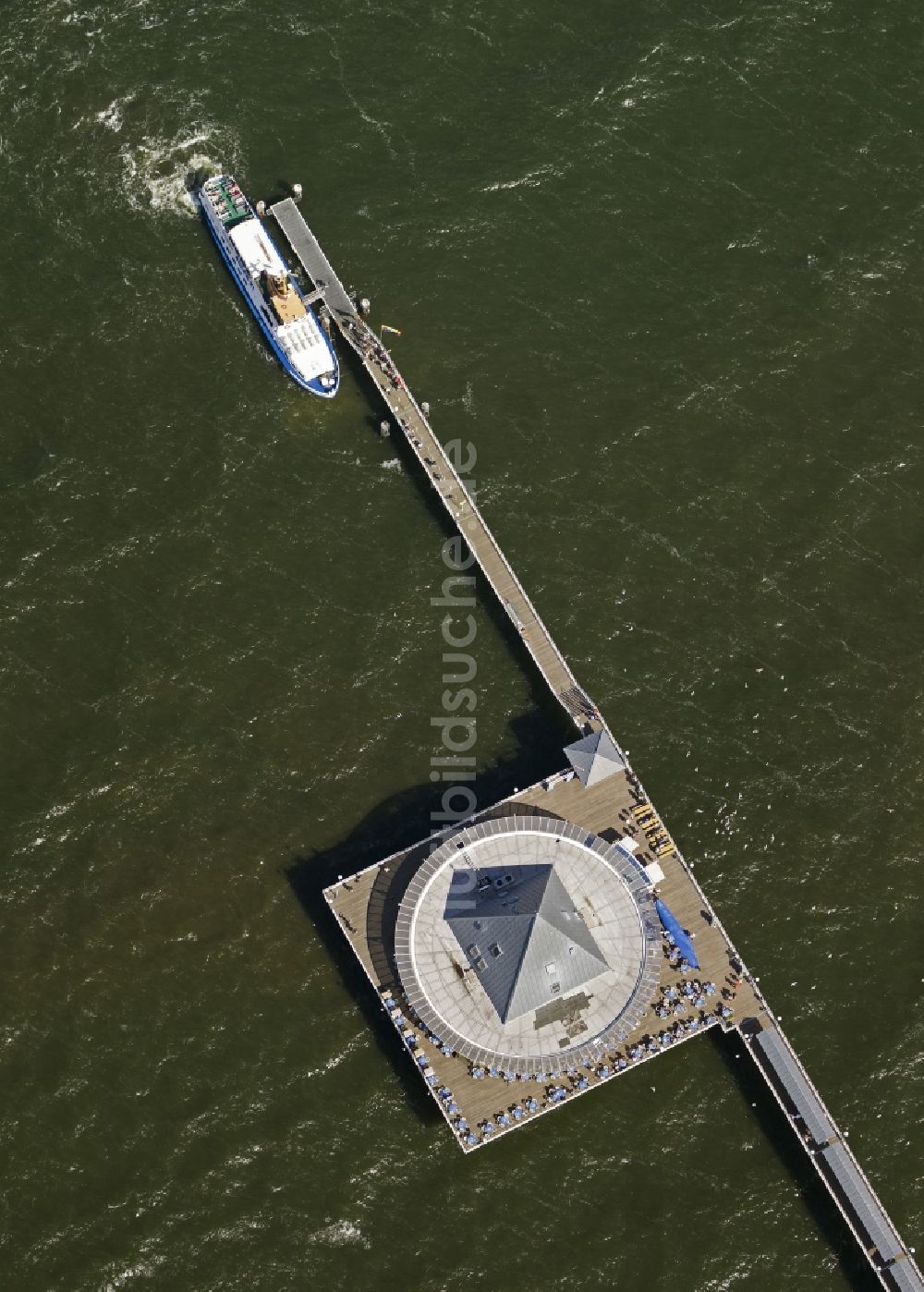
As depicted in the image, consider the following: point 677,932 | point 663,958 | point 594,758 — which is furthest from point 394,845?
point 677,932

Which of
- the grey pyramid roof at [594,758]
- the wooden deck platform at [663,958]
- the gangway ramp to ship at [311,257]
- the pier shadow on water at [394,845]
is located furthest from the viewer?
the gangway ramp to ship at [311,257]

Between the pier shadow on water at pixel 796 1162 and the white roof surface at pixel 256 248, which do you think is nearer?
the pier shadow on water at pixel 796 1162

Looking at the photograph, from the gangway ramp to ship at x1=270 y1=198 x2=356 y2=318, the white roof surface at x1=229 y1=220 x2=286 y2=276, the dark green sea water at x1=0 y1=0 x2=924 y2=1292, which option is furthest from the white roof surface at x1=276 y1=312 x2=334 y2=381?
the white roof surface at x1=229 y1=220 x2=286 y2=276

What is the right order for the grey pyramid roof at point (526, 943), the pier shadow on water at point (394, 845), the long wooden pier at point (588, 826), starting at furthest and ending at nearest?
the pier shadow on water at point (394, 845), the long wooden pier at point (588, 826), the grey pyramid roof at point (526, 943)

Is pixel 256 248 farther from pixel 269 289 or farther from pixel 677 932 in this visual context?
pixel 677 932

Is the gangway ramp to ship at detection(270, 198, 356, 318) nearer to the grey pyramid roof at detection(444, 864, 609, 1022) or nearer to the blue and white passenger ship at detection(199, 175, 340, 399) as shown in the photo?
the blue and white passenger ship at detection(199, 175, 340, 399)

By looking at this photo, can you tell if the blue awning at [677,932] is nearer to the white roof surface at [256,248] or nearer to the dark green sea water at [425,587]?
the dark green sea water at [425,587]

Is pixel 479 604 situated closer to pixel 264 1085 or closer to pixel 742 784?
Result: pixel 742 784

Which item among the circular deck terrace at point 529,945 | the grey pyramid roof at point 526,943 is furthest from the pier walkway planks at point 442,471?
the grey pyramid roof at point 526,943
